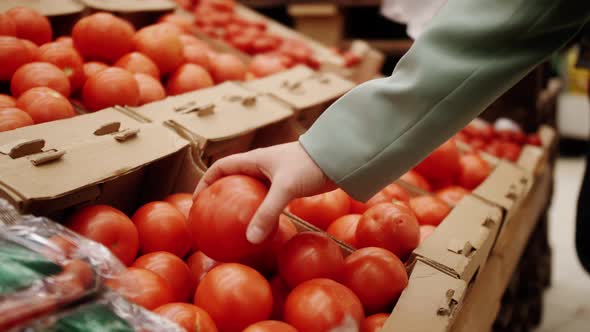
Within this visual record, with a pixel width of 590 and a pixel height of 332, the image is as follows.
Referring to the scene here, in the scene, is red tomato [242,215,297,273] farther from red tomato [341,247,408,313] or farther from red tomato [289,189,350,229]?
red tomato [289,189,350,229]

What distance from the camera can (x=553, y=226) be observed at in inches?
145

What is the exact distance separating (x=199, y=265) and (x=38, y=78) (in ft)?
2.29

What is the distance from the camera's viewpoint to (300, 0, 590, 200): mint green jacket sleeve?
33.5 inches

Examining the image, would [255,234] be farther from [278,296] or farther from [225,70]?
[225,70]

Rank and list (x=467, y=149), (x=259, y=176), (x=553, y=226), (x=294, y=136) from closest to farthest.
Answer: (x=259, y=176)
(x=294, y=136)
(x=467, y=149)
(x=553, y=226)

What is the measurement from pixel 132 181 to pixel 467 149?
4.53 feet

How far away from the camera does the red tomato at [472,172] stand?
6.24 ft

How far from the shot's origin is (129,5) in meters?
2.09

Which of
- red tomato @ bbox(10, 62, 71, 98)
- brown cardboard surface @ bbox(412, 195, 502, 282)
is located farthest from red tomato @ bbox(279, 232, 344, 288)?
red tomato @ bbox(10, 62, 71, 98)

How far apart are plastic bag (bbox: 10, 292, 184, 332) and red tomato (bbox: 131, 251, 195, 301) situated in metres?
0.26

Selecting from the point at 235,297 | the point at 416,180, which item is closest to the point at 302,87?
the point at 416,180

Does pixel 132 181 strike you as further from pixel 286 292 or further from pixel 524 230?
pixel 524 230

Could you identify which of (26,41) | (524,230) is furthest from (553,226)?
(26,41)

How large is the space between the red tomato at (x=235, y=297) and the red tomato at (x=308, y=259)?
7 centimetres
